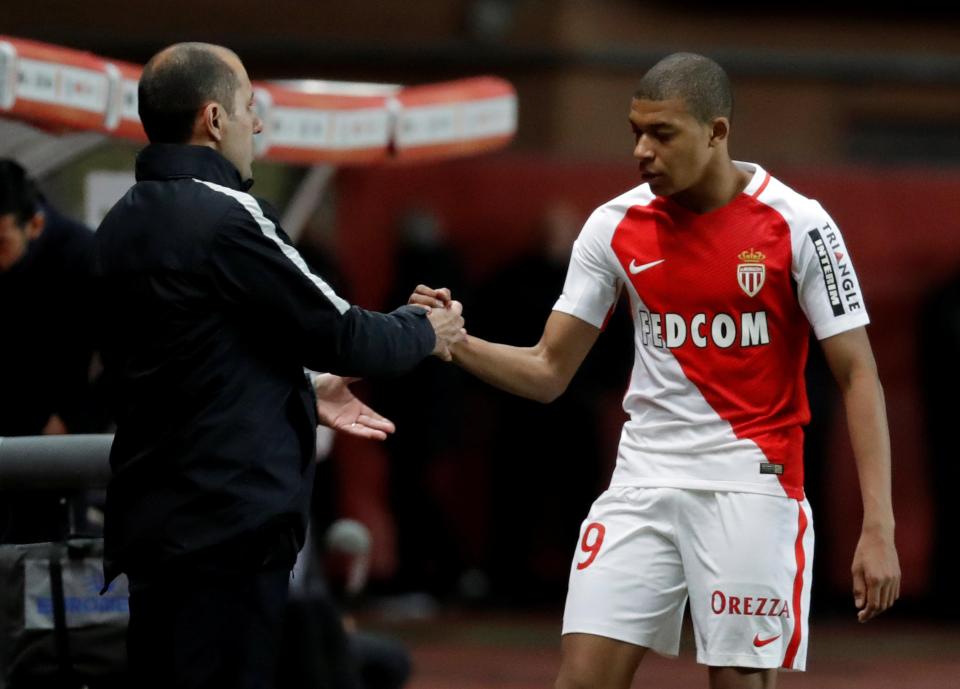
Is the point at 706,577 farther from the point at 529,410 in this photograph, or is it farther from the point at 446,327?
the point at 529,410

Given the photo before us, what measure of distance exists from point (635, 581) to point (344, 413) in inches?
33.9

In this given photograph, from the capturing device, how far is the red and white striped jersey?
4.79m

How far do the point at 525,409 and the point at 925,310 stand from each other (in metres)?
2.58

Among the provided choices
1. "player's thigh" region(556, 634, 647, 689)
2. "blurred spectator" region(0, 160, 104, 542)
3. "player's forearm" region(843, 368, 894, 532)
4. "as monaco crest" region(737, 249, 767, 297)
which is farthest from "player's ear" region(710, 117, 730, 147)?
"blurred spectator" region(0, 160, 104, 542)

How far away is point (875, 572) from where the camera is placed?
14.7ft

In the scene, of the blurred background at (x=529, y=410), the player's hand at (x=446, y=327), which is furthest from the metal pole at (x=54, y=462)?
the blurred background at (x=529, y=410)

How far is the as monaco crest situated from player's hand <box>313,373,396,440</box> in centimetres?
97

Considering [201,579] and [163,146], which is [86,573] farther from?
[163,146]

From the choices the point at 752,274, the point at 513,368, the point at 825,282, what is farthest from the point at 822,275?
the point at 513,368

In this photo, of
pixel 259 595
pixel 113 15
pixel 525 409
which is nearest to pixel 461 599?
pixel 525 409

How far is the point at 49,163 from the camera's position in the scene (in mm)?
7426

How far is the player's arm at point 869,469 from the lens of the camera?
177 inches

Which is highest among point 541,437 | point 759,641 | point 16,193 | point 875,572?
point 16,193

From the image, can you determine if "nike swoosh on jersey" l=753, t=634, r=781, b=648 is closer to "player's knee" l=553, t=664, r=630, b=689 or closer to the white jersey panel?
"player's knee" l=553, t=664, r=630, b=689
